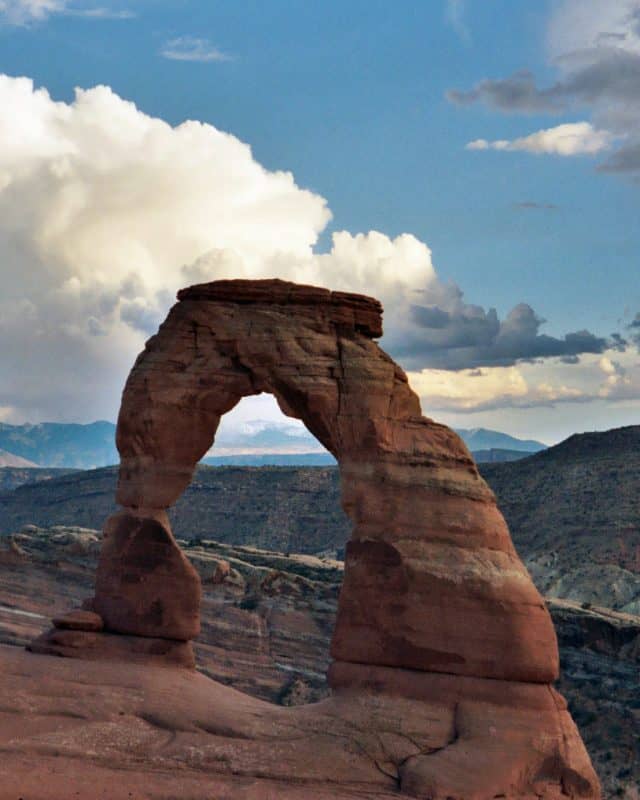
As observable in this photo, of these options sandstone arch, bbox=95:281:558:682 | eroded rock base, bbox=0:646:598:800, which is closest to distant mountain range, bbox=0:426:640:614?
sandstone arch, bbox=95:281:558:682

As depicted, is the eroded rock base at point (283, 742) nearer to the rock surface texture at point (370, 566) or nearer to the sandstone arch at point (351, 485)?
the rock surface texture at point (370, 566)

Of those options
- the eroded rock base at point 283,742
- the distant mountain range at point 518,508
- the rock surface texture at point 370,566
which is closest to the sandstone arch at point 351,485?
the rock surface texture at point 370,566

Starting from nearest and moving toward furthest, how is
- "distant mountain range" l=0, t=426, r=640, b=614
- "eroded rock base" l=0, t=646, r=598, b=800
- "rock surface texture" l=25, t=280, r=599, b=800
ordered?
1. "eroded rock base" l=0, t=646, r=598, b=800
2. "rock surface texture" l=25, t=280, r=599, b=800
3. "distant mountain range" l=0, t=426, r=640, b=614

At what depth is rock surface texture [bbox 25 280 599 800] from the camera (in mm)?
20891

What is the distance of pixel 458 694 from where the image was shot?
21.7m

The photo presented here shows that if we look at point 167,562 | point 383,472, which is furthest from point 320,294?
point 167,562

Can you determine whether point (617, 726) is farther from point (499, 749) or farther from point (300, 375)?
point (300, 375)

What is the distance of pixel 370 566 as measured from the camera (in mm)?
22719

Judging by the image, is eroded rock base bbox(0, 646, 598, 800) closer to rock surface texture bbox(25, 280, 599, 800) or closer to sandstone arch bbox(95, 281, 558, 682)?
rock surface texture bbox(25, 280, 599, 800)

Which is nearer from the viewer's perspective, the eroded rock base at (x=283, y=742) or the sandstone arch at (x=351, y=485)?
the eroded rock base at (x=283, y=742)

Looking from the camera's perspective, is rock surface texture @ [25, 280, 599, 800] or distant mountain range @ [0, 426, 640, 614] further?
distant mountain range @ [0, 426, 640, 614]

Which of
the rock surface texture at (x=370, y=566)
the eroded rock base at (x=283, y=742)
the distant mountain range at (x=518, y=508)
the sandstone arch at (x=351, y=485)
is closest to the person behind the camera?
the eroded rock base at (x=283, y=742)

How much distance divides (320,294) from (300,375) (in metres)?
1.99

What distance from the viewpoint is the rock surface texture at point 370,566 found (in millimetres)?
20891
